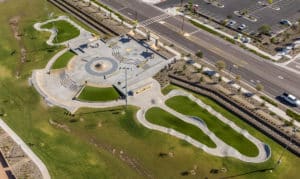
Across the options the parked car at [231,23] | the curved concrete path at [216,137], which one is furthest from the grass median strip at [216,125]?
the parked car at [231,23]

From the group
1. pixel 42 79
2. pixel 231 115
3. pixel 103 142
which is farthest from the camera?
pixel 42 79

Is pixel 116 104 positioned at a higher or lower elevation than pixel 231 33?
lower

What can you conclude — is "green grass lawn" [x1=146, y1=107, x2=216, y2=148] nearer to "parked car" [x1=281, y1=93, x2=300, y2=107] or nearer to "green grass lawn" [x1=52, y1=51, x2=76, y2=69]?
"parked car" [x1=281, y1=93, x2=300, y2=107]

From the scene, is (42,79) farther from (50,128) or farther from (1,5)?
(1,5)

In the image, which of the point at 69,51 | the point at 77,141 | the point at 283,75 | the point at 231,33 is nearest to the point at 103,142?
the point at 77,141

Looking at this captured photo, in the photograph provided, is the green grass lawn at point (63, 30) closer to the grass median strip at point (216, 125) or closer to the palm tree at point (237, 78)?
the grass median strip at point (216, 125)

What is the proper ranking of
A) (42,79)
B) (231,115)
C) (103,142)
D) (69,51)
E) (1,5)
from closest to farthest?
1. (103,142)
2. (231,115)
3. (42,79)
4. (69,51)
5. (1,5)
